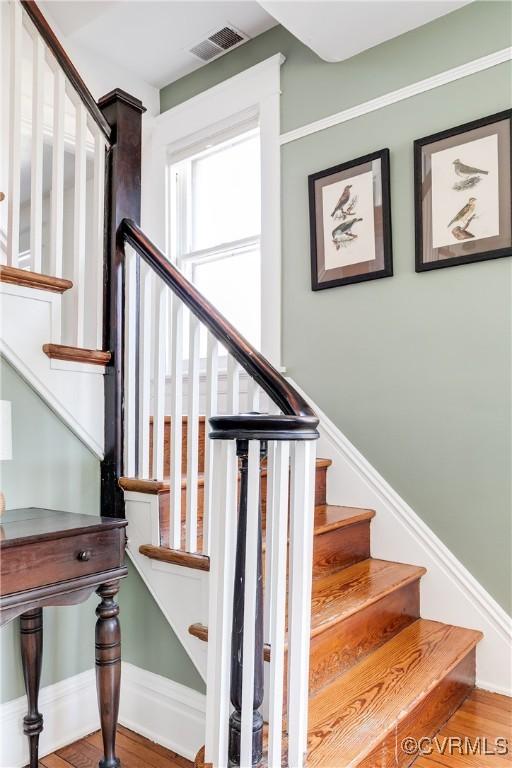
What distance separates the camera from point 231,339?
1.76m

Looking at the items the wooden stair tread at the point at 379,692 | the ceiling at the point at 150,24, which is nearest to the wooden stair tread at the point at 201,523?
the wooden stair tread at the point at 379,692

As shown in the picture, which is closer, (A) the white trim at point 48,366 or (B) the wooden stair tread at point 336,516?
(A) the white trim at point 48,366

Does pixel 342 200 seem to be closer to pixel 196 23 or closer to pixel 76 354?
pixel 196 23

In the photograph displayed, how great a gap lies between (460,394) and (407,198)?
3.06 feet

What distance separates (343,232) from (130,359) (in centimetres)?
128

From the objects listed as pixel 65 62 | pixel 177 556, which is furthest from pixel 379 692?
pixel 65 62

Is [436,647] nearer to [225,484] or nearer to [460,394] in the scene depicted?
[460,394]

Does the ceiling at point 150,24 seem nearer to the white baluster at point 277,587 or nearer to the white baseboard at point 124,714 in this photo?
the white baluster at point 277,587

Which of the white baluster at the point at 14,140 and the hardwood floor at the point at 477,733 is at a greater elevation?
the white baluster at the point at 14,140

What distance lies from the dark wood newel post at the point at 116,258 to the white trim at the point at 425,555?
42.3 inches

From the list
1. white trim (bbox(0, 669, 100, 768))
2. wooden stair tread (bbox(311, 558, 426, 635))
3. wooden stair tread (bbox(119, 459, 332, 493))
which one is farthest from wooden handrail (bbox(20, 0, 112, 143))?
white trim (bbox(0, 669, 100, 768))

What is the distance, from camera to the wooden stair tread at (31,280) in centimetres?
183

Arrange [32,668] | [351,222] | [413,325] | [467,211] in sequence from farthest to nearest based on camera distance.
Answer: [351,222]
[413,325]
[467,211]
[32,668]

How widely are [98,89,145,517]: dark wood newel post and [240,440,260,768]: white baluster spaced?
0.90m
